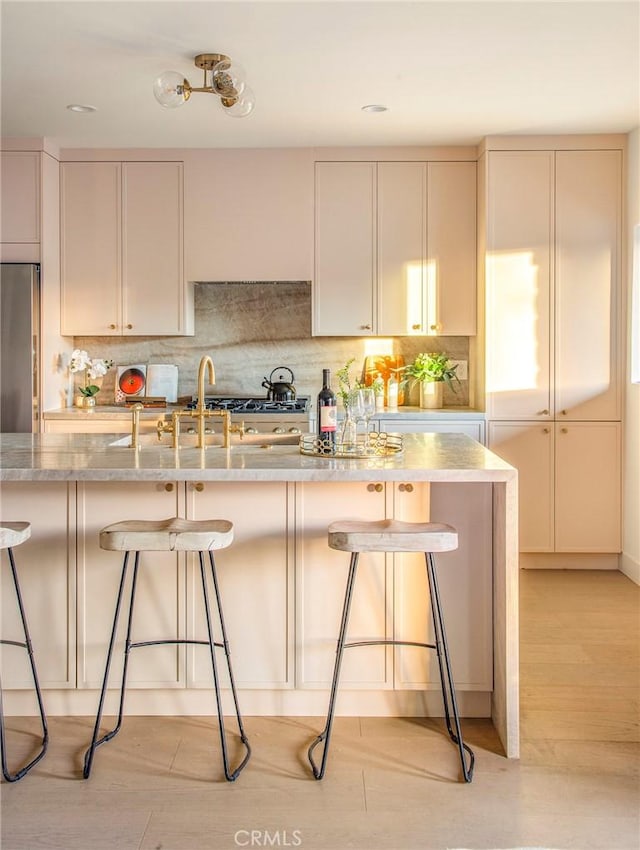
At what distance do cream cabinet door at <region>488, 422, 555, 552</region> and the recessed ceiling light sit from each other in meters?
2.85

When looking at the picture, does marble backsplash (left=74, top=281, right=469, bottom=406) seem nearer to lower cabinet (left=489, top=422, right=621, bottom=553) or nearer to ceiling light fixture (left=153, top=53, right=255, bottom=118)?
lower cabinet (left=489, top=422, right=621, bottom=553)

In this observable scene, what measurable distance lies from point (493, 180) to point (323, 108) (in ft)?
3.89

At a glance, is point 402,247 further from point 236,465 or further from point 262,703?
point 262,703

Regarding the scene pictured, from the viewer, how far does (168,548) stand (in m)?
2.37

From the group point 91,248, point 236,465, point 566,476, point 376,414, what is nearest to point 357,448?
point 236,465

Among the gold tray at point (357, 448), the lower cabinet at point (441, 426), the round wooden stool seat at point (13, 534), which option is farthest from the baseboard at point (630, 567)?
the round wooden stool seat at point (13, 534)

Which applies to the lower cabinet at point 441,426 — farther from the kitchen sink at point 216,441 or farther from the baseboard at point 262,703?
the baseboard at point 262,703

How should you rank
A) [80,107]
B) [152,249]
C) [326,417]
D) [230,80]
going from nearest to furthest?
[326,417] < [230,80] < [80,107] < [152,249]

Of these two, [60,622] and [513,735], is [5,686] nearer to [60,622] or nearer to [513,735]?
[60,622]

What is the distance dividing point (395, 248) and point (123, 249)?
67.0 inches

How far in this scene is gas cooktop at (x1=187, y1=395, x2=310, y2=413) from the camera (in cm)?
478

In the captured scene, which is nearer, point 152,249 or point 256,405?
point 256,405

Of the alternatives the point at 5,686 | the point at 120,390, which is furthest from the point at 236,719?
the point at 120,390

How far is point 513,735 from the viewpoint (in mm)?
2547
